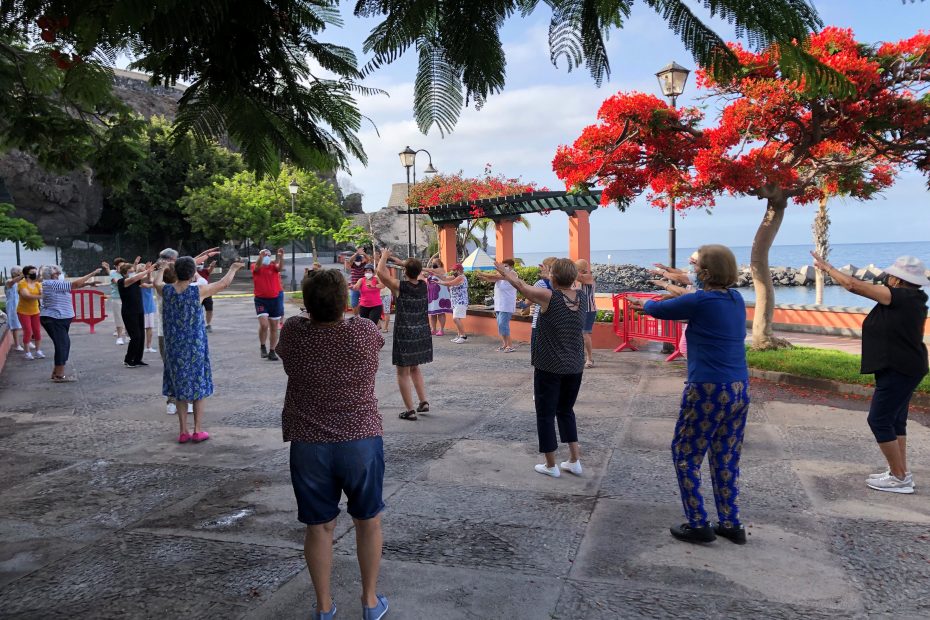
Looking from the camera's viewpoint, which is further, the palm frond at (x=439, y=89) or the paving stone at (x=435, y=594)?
the paving stone at (x=435, y=594)

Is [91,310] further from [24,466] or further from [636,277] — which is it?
[636,277]

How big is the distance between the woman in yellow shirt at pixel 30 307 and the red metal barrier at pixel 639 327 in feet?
30.9

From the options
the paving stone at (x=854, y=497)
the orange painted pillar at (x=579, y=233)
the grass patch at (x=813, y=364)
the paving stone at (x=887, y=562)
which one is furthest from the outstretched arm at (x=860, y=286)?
the orange painted pillar at (x=579, y=233)

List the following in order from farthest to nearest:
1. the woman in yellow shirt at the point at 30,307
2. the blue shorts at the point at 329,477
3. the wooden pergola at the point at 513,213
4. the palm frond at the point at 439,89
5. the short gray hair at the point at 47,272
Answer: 1. the wooden pergola at the point at 513,213
2. the woman in yellow shirt at the point at 30,307
3. the short gray hair at the point at 47,272
4. the blue shorts at the point at 329,477
5. the palm frond at the point at 439,89

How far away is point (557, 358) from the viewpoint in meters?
5.44

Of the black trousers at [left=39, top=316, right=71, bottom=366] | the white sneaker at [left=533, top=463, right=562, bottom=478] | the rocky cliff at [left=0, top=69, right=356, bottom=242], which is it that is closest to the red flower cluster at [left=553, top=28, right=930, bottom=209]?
the white sneaker at [left=533, top=463, right=562, bottom=478]

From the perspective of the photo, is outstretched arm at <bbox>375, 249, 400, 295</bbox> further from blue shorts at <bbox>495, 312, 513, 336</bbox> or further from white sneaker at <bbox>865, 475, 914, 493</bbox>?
blue shorts at <bbox>495, 312, 513, 336</bbox>

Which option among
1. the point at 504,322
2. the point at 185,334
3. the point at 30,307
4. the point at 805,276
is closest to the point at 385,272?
the point at 185,334

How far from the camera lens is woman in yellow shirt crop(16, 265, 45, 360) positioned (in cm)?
1184

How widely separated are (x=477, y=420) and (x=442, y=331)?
7.98 m

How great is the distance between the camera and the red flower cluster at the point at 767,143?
906cm

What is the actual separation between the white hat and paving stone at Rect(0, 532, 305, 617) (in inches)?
176

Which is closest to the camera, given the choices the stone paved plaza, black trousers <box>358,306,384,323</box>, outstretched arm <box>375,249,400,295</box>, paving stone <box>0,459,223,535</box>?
the stone paved plaza

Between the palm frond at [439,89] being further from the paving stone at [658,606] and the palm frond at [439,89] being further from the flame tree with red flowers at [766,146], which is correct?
the flame tree with red flowers at [766,146]
